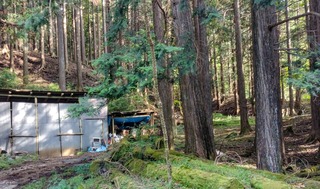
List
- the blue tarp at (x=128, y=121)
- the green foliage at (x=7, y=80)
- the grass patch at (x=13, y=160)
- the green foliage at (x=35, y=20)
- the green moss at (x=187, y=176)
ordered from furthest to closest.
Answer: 1. the blue tarp at (x=128, y=121)
2. the green foliage at (x=7, y=80)
3. the grass patch at (x=13, y=160)
4. the green foliage at (x=35, y=20)
5. the green moss at (x=187, y=176)

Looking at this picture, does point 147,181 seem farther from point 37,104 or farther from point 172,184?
point 37,104

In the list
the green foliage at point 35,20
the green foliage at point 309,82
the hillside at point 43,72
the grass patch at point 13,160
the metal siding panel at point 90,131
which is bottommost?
the grass patch at point 13,160

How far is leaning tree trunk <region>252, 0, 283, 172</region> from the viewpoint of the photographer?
6785 mm

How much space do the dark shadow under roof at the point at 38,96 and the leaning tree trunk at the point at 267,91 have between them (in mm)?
8375

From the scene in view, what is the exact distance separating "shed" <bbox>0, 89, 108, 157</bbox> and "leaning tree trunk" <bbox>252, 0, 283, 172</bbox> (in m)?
10.1

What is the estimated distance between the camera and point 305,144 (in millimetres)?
12344

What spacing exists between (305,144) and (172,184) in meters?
9.36

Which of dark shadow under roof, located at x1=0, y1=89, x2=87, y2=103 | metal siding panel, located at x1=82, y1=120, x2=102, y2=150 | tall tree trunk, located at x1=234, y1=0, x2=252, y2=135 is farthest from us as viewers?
metal siding panel, located at x1=82, y1=120, x2=102, y2=150

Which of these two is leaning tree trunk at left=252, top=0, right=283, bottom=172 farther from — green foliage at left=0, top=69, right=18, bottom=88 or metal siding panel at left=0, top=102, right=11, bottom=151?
green foliage at left=0, top=69, right=18, bottom=88

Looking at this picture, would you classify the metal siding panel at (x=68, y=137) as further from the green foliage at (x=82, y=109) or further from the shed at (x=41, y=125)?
the green foliage at (x=82, y=109)

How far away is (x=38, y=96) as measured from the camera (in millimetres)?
14758

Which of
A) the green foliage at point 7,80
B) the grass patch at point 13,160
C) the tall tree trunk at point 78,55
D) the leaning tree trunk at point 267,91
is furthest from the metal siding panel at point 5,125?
the leaning tree trunk at point 267,91

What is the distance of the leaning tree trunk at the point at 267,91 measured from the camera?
Result: 6785 millimetres

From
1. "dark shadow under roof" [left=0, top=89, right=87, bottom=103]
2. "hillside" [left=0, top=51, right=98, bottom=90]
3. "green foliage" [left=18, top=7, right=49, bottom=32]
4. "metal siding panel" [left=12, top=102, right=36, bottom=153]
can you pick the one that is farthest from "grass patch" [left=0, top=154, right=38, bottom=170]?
"hillside" [left=0, top=51, right=98, bottom=90]
